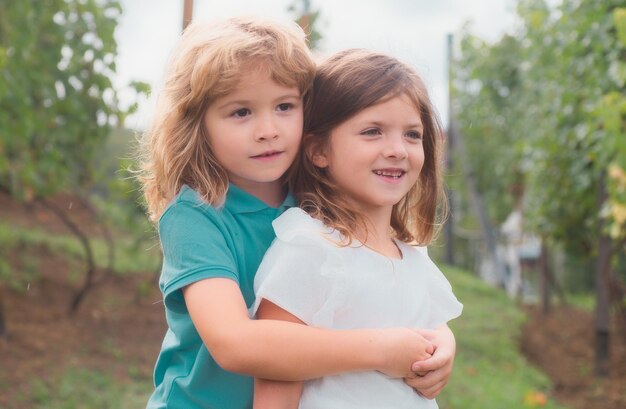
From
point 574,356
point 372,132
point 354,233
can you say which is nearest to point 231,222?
point 354,233

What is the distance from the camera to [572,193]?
765 cm

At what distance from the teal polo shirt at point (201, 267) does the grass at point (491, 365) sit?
4.21 m

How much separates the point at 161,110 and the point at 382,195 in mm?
542

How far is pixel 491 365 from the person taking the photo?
24.8 ft

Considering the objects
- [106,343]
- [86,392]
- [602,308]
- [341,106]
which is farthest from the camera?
[602,308]

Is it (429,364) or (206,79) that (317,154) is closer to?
(206,79)

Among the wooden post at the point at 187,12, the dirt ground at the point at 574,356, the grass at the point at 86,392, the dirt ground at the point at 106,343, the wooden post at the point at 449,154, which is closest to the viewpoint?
the wooden post at the point at 187,12

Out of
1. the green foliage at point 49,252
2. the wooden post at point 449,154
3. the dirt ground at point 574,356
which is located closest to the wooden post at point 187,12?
the green foliage at point 49,252

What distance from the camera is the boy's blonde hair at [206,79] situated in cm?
182

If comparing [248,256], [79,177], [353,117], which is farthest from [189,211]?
[79,177]

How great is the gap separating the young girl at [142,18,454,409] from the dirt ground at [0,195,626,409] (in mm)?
3344

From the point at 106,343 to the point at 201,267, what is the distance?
4737mm

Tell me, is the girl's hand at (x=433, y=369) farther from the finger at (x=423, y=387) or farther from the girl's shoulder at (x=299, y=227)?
the girl's shoulder at (x=299, y=227)

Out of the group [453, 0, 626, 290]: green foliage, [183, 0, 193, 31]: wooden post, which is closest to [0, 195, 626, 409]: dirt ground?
[453, 0, 626, 290]: green foliage
